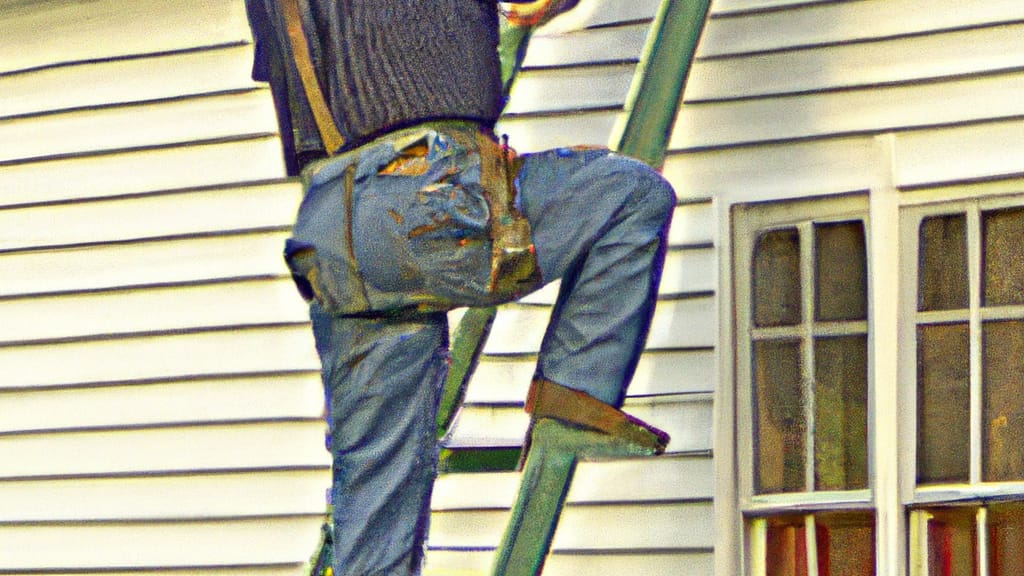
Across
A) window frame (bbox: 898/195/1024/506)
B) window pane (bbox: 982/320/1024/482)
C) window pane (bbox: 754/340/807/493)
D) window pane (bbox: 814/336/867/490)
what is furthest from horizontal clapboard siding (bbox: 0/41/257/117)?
window pane (bbox: 982/320/1024/482)

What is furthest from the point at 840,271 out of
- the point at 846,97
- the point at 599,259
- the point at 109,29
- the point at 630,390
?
the point at 109,29

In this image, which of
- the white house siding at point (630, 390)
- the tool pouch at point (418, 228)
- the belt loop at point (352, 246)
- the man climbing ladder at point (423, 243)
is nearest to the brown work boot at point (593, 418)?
the man climbing ladder at point (423, 243)

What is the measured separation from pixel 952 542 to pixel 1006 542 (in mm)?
176

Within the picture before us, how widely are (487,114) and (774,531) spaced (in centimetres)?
258

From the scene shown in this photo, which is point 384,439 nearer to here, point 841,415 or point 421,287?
point 421,287

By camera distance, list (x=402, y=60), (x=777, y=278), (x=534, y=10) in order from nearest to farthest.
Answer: (x=402, y=60) < (x=534, y=10) < (x=777, y=278)

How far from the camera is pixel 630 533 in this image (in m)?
5.91

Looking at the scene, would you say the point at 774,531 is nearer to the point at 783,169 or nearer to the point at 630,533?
the point at 630,533

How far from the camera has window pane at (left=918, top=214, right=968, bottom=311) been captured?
18.2 feet

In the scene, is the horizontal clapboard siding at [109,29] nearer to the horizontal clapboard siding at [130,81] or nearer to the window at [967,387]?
the horizontal clapboard siding at [130,81]

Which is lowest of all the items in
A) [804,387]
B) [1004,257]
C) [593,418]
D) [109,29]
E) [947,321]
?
[593,418]

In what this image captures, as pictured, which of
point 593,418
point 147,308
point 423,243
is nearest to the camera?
point 593,418

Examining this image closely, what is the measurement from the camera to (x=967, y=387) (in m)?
5.46

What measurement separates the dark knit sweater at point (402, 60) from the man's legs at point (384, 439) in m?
0.42
